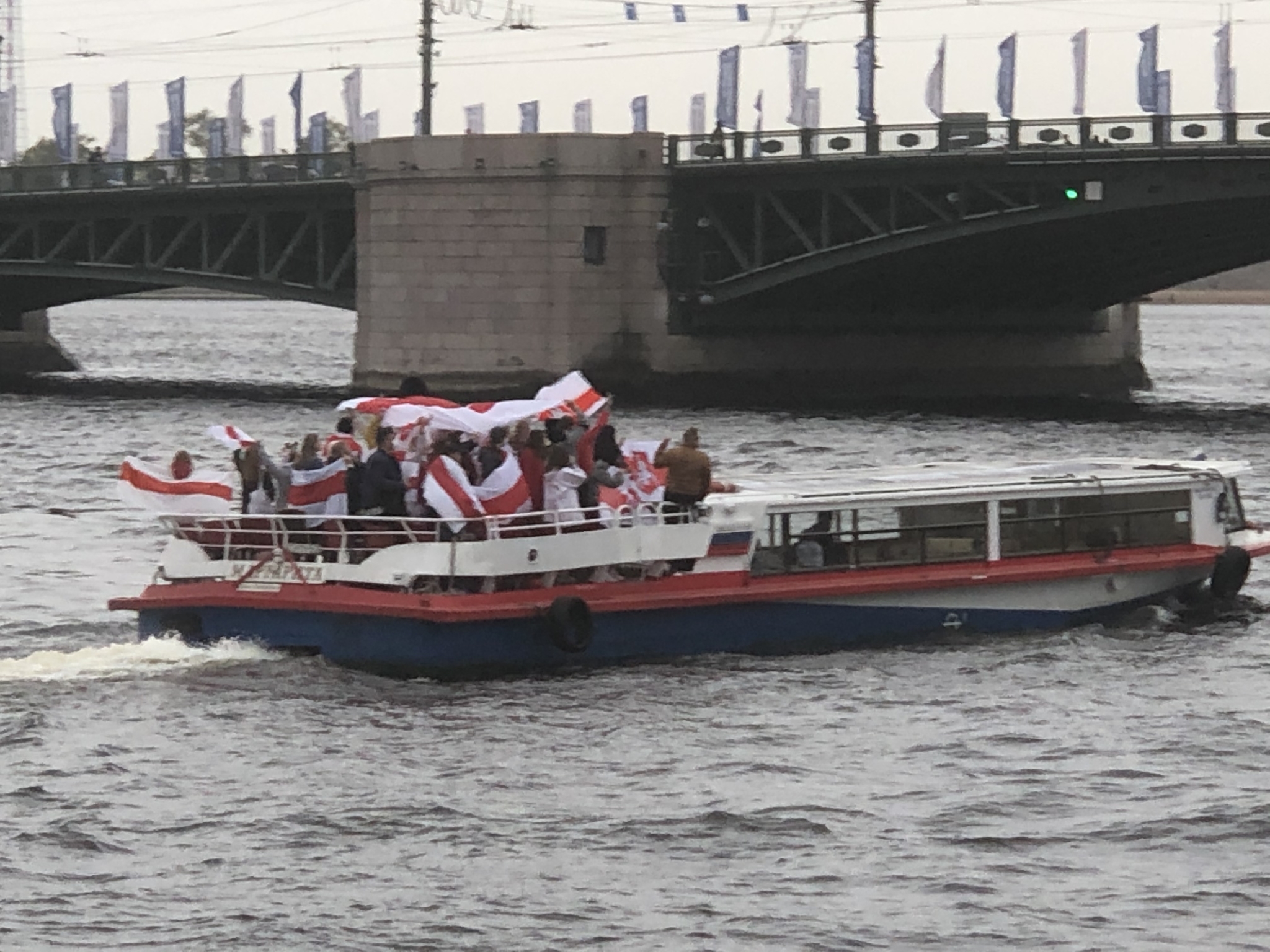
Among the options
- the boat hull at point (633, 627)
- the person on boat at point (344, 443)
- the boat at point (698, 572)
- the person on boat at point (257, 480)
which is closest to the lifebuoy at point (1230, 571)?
the boat at point (698, 572)

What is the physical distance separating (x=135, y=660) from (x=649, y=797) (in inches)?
246

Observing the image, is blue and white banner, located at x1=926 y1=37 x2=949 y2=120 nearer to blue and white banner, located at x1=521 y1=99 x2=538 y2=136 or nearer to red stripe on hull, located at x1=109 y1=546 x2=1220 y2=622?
blue and white banner, located at x1=521 y1=99 x2=538 y2=136

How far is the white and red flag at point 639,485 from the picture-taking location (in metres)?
24.3

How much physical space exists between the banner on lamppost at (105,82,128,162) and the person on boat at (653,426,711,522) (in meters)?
59.0

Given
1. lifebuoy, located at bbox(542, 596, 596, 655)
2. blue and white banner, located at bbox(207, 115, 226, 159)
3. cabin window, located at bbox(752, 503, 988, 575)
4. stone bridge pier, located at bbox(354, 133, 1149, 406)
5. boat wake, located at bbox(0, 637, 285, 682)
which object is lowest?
boat wake, located at bbox(0, 637, 285, 682)

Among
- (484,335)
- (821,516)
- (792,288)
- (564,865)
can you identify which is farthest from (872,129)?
(564,865)

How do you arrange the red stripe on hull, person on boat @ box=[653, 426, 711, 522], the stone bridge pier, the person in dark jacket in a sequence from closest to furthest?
1. the red stripe on hull
2. the person in dark jacket
3. person on boat @ box=[653, 426, 711, 522]
4. the stone bridge pier

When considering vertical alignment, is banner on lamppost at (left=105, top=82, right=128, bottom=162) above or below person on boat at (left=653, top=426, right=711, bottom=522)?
above

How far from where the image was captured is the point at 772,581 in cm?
2495

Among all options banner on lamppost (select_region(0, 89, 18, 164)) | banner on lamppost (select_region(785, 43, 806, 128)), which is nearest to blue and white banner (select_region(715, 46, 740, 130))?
banner on lamppost (select_region(785, 43, 806, 128))

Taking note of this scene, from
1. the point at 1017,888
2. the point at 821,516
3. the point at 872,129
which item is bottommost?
the point at 1017,888

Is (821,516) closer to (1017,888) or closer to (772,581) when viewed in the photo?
(772,581)

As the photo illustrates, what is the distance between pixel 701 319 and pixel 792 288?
7.51 ft

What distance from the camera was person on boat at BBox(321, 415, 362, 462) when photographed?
24.4 m
